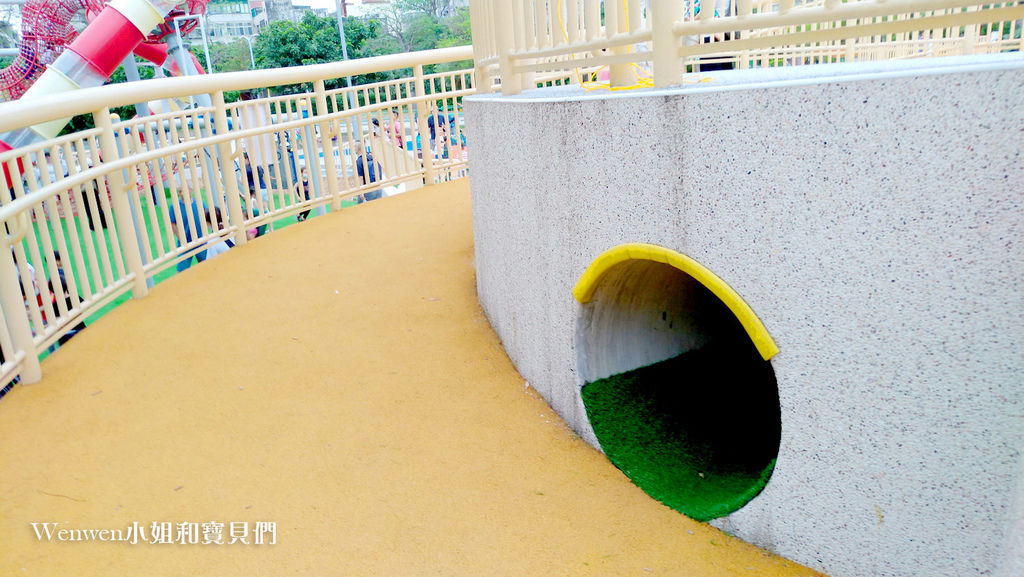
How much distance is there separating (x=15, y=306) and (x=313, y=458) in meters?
2.05

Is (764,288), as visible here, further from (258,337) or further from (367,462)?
(258,337)

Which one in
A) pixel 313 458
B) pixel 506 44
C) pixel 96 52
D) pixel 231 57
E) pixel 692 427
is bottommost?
pixel 692 427

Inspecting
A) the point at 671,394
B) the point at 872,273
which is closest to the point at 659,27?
the point at 872,273

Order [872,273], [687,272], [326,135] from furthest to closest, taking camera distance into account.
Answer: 1. [326,135]
2. [687,272]
3. [872,273]

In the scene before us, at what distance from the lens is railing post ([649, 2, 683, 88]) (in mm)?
2812

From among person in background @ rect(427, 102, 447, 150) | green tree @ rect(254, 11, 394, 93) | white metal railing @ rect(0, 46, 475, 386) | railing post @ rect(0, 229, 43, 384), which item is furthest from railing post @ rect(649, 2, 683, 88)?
green tree @ rect(254, 11, 394, 93)

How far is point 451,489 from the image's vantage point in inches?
131

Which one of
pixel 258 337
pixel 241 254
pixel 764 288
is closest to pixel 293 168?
pixel 241 254

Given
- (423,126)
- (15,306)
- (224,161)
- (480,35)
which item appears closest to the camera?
(15,306)

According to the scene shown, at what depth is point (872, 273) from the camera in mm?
2312

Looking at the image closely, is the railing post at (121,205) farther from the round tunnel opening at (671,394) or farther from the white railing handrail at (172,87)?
the round tunnel opening at (671,394)

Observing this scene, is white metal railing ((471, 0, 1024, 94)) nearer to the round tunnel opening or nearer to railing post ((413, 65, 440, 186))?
the round tunnel opening

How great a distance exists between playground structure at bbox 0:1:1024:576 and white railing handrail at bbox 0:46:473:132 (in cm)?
4

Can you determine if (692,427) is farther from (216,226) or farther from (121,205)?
(216,226)
